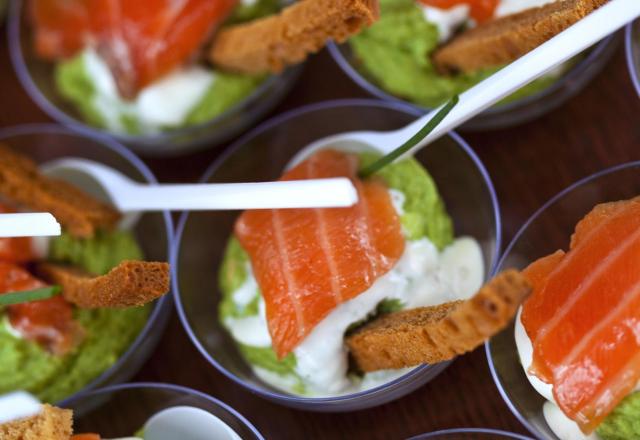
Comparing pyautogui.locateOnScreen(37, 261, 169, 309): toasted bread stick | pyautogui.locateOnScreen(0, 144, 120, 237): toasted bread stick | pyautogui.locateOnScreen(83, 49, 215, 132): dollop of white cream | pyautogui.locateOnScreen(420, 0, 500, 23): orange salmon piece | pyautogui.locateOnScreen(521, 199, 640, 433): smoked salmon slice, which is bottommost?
pyautogui.locateOnScreen(521, 199, 640, 433): smoked salmon slice

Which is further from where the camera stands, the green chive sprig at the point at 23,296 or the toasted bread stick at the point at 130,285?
the green chive sprig at the point at 23,296

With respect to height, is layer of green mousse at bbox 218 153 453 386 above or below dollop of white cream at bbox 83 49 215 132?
below

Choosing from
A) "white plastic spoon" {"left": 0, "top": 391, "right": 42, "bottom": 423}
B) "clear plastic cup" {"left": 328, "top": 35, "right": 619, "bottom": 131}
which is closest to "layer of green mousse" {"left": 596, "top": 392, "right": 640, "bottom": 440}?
"clear plastic cup" {"left": 328, "top": 35, "right": 619, "bottom": 131}

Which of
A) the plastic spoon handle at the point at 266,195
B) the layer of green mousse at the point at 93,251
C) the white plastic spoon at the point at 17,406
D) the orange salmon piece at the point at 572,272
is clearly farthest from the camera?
the layer of green mousse at the point at 93,251

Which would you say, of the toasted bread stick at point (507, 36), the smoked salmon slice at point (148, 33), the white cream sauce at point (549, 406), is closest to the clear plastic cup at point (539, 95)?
the toasted bread stick at point (507, 36)

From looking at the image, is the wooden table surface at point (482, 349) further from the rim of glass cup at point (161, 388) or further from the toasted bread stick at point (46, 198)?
the toasted bread stick at point (46, 198)

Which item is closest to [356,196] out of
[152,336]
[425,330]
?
[425,330]

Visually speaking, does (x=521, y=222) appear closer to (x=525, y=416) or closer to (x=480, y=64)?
(x=480, y=64)

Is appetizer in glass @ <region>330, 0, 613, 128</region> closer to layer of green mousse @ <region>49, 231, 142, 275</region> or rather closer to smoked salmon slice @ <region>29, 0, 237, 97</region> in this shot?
smoked salmon slice @ <region>29, 0, 237, 97</region>
